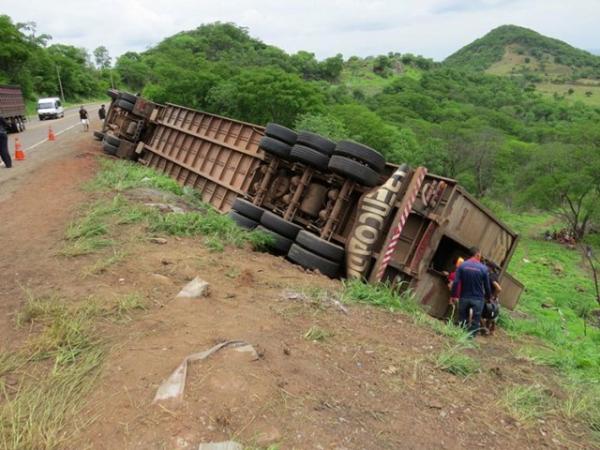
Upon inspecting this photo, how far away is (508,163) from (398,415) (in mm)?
38748

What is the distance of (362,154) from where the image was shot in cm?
727

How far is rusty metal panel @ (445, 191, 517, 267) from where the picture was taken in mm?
7109

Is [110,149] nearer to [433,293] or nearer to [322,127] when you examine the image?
[433,293]

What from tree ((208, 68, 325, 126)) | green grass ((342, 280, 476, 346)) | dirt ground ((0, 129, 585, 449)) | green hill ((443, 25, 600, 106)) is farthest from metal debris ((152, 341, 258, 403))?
green hill ((443, 25, 600, 106))

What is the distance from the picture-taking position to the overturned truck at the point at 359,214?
6.91 m

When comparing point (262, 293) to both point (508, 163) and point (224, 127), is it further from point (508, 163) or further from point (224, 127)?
point (508, 163)

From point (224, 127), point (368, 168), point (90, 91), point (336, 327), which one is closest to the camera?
point (336, 327)

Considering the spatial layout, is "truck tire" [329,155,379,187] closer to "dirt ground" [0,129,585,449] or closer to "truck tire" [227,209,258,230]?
"truck tire" [227,209,258,230]

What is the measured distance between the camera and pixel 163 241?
653 cm

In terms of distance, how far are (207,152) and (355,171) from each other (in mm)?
5450

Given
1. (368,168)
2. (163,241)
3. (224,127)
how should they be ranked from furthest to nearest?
(224,127)
(368,168)
(163,241)

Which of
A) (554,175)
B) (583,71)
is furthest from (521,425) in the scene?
(583,71)

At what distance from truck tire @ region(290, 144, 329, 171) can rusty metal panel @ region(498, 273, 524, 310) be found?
3.97 m

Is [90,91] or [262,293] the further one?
[90,91]
